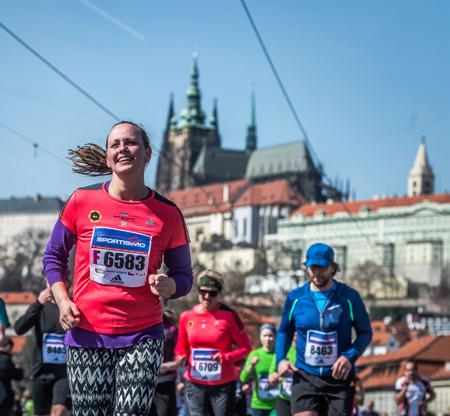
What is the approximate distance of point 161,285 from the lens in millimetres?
5539

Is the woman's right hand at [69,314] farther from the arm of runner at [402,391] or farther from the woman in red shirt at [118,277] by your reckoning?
the arm of runner at [402,391]

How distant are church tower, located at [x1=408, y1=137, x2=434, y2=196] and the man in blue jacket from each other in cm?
18513

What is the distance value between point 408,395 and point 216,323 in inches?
161

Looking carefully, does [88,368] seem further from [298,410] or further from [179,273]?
[298,410]

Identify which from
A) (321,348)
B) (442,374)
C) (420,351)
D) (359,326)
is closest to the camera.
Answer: (321,348)

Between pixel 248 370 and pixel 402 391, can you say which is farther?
pixel 402 391

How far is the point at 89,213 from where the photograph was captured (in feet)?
18.9

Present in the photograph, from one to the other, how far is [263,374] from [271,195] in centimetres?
17276

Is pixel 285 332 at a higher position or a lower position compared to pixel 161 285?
lower

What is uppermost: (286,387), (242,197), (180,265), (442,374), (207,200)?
(242,197)

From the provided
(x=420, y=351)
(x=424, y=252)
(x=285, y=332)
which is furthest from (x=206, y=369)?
(x=424, y=252)

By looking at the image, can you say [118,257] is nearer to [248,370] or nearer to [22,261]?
[248,370]

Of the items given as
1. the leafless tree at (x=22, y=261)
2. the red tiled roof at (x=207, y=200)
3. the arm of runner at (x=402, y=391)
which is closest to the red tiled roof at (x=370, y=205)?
the red tiled roof at (x=207, y=200)

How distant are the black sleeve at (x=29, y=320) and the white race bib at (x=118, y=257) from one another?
3.70m
